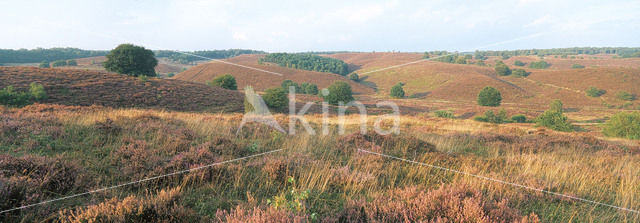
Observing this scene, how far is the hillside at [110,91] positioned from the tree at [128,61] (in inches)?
581

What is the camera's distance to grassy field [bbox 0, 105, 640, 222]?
276 centimetres

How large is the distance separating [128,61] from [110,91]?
2659 centimetres

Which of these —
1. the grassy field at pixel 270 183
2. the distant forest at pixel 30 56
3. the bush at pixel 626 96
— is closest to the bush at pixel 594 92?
the bush at pixel 626 96

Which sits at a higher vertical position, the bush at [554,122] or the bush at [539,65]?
the bush at [539,65]

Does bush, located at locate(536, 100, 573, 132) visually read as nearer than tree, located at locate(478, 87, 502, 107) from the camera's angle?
Yes

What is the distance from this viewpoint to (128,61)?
54062mm

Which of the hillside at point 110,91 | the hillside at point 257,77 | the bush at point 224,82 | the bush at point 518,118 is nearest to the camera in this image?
the hillside at point 110,91

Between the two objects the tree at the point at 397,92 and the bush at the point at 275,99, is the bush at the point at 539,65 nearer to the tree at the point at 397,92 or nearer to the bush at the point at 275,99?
the tree at the point at 397,92

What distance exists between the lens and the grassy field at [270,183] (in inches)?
108

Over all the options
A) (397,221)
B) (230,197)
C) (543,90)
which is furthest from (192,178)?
(543,90)

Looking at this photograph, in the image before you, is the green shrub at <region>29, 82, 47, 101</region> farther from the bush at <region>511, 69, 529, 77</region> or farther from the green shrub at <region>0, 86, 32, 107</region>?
the bush at <region>511, 69, 529, 77</region>

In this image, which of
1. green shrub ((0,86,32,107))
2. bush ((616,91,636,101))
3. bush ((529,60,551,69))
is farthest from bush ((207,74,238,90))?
bush ((529,60,551,69))

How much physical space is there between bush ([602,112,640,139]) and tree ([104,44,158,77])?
7663 centimetres

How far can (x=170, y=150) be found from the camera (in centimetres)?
540
